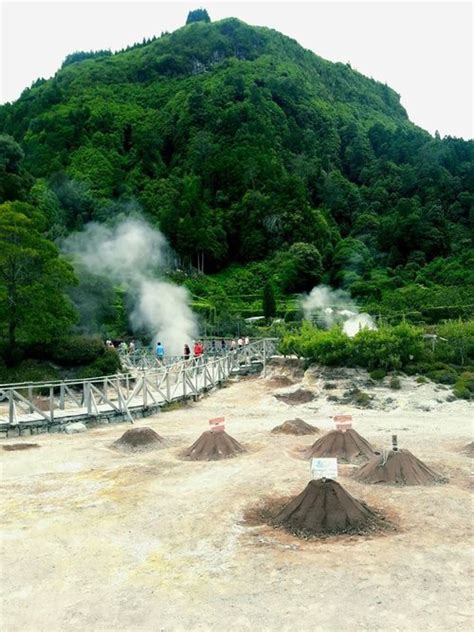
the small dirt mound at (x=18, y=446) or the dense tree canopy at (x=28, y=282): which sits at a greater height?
the dense tree canopy at (x=28, y=282)

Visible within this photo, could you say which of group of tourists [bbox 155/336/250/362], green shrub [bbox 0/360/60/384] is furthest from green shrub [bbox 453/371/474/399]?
green shrub [bbox 0/360/60/384]

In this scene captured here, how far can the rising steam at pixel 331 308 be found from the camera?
40.4 metres

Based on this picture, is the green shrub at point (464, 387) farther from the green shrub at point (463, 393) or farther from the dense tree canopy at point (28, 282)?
the dense tree canopy at point (28, 282)

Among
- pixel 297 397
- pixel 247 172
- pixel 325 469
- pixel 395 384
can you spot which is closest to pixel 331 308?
pixel 395 384

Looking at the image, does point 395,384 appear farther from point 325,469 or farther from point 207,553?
point 207,553

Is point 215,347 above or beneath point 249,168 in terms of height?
beneath

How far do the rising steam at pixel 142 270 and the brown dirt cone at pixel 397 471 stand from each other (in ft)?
92.3

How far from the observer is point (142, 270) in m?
62.6

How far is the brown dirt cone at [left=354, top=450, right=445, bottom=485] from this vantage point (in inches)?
444

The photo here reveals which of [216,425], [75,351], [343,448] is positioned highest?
[75,351]

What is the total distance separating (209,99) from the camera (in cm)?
12231

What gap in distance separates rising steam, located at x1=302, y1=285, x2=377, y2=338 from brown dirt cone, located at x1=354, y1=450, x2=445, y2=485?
23.5m

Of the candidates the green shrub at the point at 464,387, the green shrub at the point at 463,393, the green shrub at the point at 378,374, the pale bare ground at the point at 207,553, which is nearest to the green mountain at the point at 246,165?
the green shrub at the point at 378,374

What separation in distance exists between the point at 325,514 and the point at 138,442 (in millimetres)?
7253
